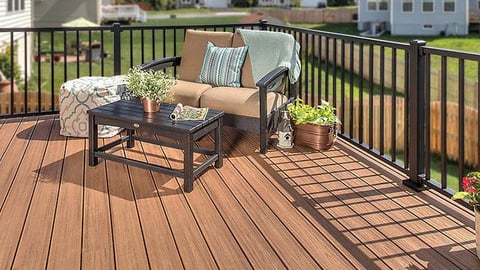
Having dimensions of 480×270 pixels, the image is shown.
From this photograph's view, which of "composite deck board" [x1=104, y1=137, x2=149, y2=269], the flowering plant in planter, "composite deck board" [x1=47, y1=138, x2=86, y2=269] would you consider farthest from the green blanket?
the flowering plant in planter

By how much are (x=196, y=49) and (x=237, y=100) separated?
43.9 inches

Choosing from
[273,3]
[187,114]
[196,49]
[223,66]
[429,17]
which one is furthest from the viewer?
[273,3]

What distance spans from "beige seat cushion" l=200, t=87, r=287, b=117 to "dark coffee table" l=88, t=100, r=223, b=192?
494 millimetres

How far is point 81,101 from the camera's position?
4246 millimetres

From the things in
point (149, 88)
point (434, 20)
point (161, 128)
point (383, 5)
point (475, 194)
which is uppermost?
point (383, 5)

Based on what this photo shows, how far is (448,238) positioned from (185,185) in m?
1.59

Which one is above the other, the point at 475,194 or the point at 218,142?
the point at 218,142

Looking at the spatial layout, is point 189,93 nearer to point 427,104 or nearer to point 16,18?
point 427,104

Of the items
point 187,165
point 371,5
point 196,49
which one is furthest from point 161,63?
point 371,5

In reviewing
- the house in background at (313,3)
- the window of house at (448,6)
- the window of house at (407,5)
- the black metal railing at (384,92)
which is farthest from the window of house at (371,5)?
the black metal railing at (384,92)

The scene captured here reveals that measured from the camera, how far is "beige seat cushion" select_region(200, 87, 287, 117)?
13.0ft

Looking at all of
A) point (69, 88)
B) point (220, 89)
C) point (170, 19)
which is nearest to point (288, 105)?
point (220, 89)

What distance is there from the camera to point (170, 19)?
30.7m

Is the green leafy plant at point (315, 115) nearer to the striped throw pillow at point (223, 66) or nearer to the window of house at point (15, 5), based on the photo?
the striped throw pillow at point (223, 66)
